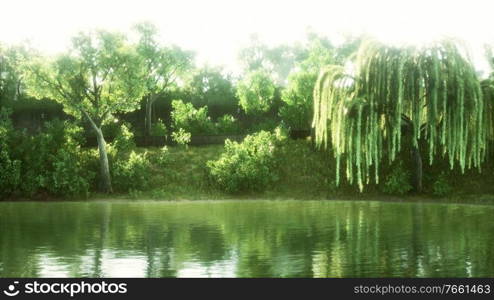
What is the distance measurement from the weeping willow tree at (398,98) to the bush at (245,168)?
11.1m

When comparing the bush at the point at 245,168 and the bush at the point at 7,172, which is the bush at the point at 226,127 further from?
the bush at the point at 7,172

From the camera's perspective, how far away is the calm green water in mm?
12711

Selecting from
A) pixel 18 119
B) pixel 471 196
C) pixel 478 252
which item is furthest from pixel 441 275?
pixel 18 119

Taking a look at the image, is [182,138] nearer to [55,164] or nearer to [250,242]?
[55,164]

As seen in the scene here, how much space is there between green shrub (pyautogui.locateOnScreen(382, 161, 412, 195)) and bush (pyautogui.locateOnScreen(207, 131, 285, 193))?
6.72m

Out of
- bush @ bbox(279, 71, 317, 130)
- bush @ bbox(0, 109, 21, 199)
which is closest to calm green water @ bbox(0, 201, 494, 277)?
bush @ bbox(0, 109, 21, 199)

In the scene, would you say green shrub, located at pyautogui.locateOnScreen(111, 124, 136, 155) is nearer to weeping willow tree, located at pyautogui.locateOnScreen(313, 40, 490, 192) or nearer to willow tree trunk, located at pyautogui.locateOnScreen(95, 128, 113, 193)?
willow tree trunk, located at pyautogui.locateOnScreen(95, 128, 113, 193)

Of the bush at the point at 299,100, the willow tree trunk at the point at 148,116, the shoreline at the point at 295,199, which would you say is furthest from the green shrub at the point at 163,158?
the bush at the point at 299,100

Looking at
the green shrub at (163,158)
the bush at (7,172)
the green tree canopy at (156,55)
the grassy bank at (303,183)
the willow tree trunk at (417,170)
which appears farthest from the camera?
the green tree canopy at (156,55)

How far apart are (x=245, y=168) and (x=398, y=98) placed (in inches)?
537

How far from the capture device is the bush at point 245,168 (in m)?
35.1

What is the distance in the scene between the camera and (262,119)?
1967 inches

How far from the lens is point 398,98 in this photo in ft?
76.1

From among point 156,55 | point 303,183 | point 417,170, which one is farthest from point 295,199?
point 156,55
